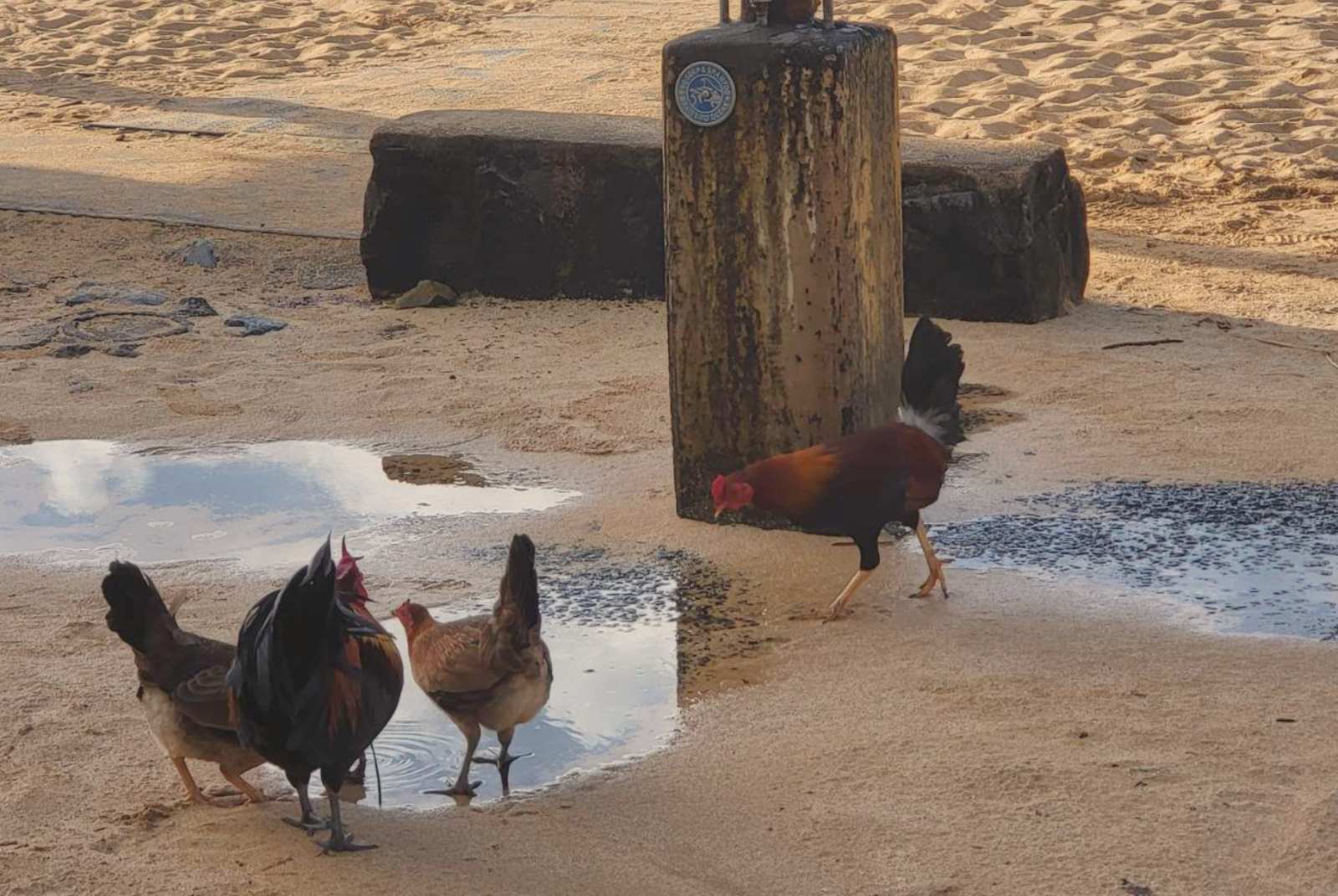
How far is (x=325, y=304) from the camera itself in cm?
956

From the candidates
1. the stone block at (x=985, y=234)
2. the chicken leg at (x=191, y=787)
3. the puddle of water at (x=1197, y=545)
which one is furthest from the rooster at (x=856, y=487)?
the stone block at (x=985, y=234)

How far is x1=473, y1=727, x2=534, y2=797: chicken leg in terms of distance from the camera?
442 centimetres

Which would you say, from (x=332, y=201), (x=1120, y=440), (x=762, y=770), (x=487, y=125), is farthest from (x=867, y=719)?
(x=332, y=201)

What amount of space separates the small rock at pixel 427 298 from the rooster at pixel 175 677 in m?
5.21

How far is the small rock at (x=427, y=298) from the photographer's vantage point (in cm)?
937

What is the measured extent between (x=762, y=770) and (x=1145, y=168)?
8511 millimetres

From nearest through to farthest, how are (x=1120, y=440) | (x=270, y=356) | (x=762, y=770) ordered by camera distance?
(x=762, y=770) < (x=1120, y=440) < (x=270, y=356)

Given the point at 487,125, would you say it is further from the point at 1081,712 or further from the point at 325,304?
the point at 1081,712

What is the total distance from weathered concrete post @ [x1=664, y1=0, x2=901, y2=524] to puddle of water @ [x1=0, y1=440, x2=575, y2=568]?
29.8 inches

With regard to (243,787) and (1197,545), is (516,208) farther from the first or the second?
(243,787)

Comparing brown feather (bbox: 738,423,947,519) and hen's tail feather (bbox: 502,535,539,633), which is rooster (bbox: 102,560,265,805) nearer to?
hen's tail feather (bbox: 502,535,539,633)

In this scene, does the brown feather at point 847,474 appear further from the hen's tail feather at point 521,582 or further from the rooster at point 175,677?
the rooster at point 175,677

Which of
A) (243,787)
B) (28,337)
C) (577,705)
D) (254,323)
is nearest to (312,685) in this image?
(243,787)

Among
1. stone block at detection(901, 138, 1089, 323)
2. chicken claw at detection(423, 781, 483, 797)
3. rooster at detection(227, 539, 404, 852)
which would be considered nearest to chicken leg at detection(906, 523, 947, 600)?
chicken claw at detection(423, 781, 483, 797)
